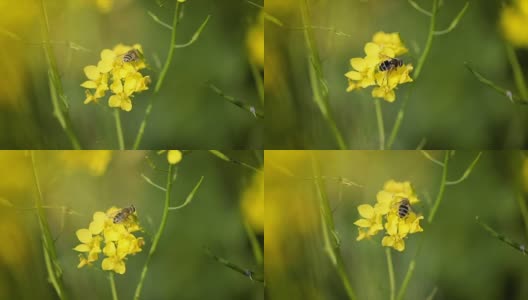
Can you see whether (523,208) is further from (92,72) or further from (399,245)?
(92,72)

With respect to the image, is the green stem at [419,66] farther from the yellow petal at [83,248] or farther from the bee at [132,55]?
the yellow petal at [83,248]

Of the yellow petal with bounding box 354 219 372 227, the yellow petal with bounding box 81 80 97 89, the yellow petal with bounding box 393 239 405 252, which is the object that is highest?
the yellow petal with bounding box 81 80 97 89

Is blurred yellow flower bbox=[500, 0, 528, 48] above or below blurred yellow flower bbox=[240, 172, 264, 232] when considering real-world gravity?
above

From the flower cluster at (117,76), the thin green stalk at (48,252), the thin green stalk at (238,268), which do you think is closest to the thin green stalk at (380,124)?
the thin green stalk at (238,268)

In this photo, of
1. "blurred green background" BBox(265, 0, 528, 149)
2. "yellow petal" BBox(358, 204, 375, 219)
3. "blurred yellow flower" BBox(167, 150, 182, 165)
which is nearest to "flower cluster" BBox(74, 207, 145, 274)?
"blurred yellow flower" BBox(167, 150, 182, 165)

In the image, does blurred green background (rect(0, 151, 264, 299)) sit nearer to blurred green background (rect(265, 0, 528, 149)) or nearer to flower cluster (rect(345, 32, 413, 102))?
blurred green background (rect(265, 0, 528, 149))

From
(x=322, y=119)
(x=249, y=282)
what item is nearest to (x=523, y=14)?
(x=322, y=119)

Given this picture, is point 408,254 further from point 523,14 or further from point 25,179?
point 25,179
